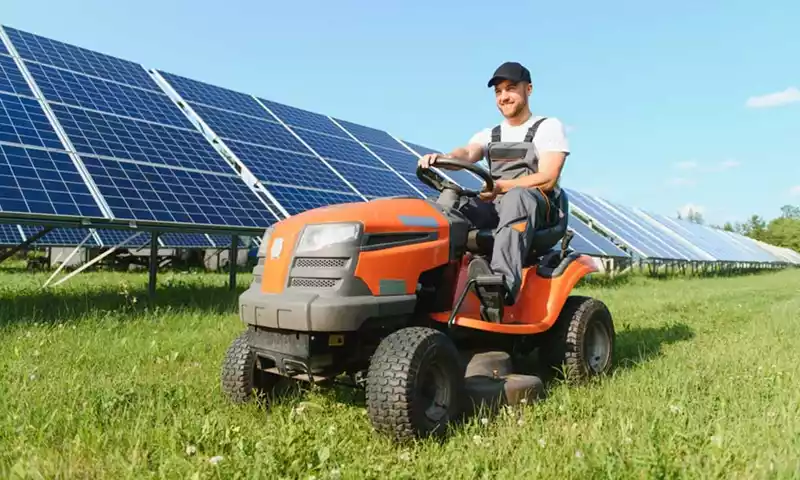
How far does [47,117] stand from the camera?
744cm

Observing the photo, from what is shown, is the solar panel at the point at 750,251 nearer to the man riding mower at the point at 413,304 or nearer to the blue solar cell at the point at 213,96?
the blue solar cell at the point at 213,96

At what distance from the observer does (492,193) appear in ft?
11.4

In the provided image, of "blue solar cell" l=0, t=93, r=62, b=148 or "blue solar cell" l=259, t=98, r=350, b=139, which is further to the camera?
"blue solar cell" l=259, t=98, r=350, b=139

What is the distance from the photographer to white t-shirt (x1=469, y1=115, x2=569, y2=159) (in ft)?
12.1

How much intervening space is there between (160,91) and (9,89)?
3.24 m

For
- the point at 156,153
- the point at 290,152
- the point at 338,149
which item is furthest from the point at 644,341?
the point at 338,149

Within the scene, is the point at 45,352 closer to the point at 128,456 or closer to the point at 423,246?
the point at 128,456

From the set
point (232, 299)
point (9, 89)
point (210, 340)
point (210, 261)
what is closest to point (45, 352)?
point (210, 340)

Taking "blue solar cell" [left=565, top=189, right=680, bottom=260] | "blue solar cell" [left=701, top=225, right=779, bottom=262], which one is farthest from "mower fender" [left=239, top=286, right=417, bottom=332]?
"blue solar cell" [left=701, top=225, right=779, bottom=262]

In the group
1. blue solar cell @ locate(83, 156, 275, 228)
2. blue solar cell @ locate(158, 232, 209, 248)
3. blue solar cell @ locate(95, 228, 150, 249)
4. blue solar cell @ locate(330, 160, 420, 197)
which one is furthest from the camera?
blue solar cell @ locate(158, 232, 209, 248)

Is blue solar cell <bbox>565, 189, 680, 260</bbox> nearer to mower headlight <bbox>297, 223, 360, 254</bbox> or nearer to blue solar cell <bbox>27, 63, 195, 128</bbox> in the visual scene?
blue solar cell <bbox>27, 63, 195, 128</bbox>

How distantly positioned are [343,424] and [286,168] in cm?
754

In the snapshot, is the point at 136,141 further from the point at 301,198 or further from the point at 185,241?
the point at 185,241

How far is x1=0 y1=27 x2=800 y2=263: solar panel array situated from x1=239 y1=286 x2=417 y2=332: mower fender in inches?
152
